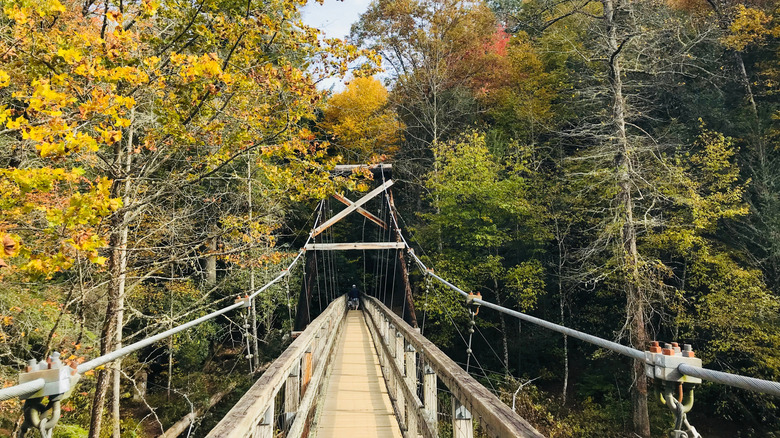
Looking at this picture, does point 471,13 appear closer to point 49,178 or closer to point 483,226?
point 483,226

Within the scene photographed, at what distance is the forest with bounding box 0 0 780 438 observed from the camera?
407 centimetres

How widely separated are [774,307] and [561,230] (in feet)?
21.1

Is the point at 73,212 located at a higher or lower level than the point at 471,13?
lower

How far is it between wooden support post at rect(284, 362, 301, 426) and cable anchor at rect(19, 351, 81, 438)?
1.75 m

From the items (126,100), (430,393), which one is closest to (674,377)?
(430,393)

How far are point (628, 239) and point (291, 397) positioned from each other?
1011 centimetres

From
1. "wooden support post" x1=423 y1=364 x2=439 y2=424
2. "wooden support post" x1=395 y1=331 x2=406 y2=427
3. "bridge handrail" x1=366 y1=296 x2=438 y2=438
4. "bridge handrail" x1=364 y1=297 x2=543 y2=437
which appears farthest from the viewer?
"wooden support post" x1=395 y1=331 x2=406 y2=427

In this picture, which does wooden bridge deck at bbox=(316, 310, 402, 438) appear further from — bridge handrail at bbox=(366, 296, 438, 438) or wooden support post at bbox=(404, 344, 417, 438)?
wooden support post at bbox=(404, 344, 417, 438)

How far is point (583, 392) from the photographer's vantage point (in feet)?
41.1

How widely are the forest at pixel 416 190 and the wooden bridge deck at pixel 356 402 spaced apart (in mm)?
1909

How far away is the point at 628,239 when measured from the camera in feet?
34.4

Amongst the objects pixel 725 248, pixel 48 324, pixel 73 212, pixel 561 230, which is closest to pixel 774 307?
→ pixel 725 248

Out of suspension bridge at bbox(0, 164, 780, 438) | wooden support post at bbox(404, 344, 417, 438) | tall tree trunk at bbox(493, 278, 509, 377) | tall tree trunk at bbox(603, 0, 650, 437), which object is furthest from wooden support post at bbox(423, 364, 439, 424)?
tall tree trunk at bbox(493, 278, 509, 377)

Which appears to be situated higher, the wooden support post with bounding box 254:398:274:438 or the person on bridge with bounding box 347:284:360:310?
the wooden support post with bounding box 254:398:274:438
